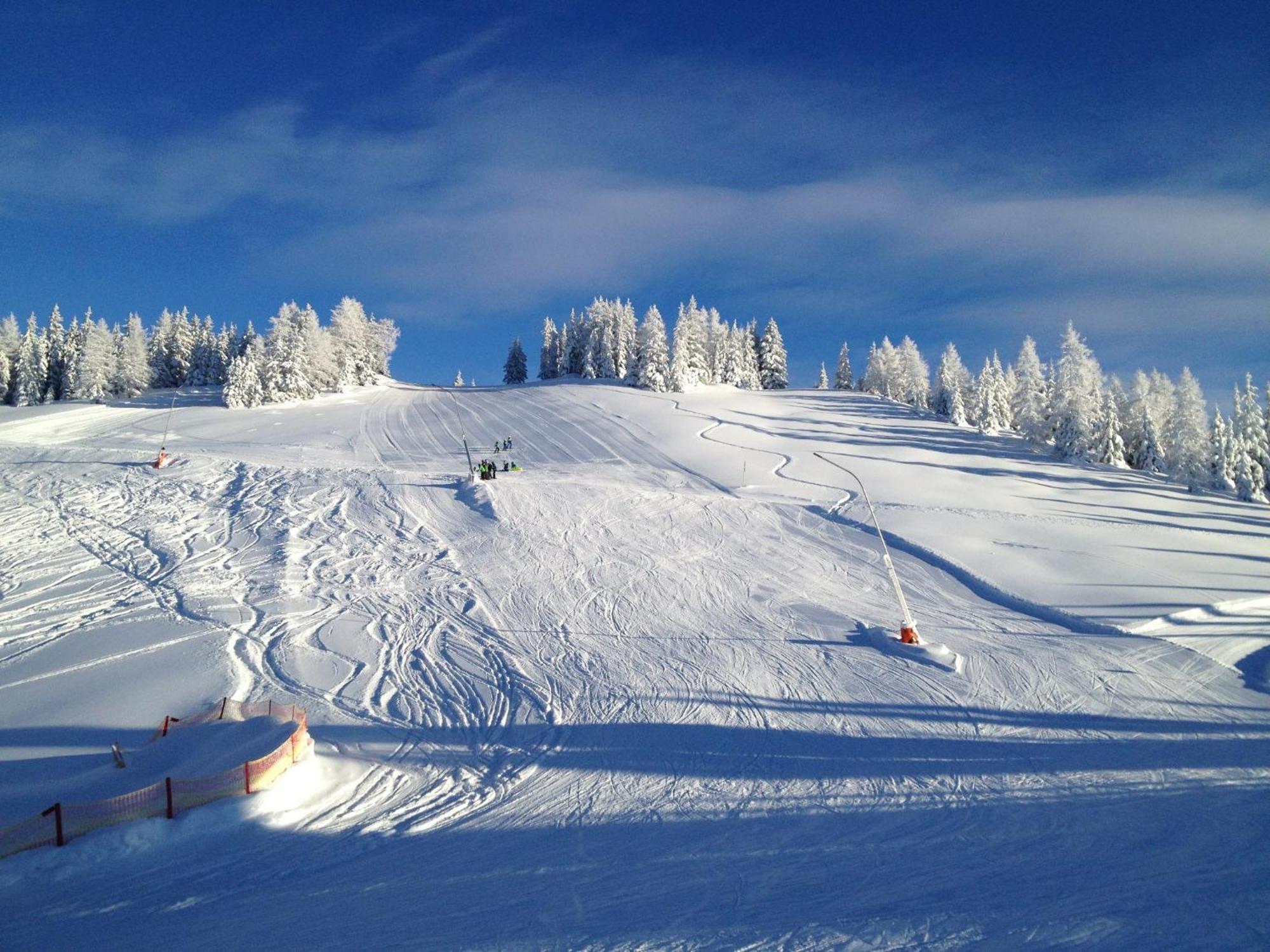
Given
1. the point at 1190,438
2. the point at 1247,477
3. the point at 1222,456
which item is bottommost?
the point at 1247,477

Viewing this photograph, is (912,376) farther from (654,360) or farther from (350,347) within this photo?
(350,347)

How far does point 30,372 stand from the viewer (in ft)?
226

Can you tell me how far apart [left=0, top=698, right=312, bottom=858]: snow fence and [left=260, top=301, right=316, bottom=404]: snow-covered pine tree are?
5919cm

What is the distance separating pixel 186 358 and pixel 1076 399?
93229mm

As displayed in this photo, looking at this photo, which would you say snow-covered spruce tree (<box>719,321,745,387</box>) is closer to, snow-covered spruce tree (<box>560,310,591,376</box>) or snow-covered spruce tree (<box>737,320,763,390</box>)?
snow-covered spruce tree (<box>737,320,763,390</box>)

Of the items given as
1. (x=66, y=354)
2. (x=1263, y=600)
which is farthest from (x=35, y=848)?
(x=66, y=354)

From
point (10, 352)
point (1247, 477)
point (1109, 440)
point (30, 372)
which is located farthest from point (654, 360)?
point (10, 352)

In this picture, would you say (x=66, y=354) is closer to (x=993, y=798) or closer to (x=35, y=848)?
(x=35, y=848)

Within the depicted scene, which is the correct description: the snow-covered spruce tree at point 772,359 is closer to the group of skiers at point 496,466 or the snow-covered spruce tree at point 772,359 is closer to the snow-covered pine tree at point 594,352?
the snow-covered pine tree at point 594,352

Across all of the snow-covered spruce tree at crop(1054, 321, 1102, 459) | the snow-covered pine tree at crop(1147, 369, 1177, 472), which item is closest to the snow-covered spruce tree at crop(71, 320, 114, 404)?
the snow-covered spruce tree at crop(1054, 321, 1102, 459)

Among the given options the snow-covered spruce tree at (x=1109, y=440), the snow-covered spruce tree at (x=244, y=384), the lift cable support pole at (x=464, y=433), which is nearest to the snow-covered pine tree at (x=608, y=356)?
the lift cable support pole at (x=464, y=433)

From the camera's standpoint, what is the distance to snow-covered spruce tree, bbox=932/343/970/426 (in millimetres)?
79875

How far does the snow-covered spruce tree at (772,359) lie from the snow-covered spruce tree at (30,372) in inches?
3480

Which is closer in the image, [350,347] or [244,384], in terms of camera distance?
[244,384]
